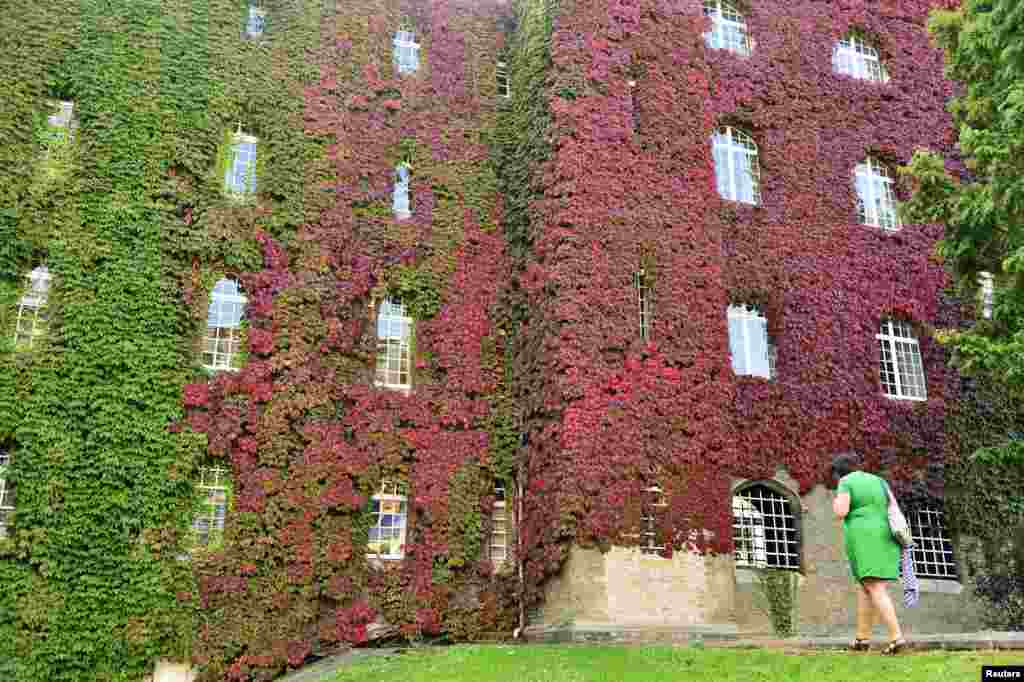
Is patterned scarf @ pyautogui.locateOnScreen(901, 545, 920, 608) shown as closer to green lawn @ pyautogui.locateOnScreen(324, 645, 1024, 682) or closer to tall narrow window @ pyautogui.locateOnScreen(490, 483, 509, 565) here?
green lawn @ pyautogui.locateOnScreen(324, 645, 1024, 682)

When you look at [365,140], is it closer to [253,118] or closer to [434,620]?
[253,118]

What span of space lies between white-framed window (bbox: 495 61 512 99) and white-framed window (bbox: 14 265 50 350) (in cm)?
1163

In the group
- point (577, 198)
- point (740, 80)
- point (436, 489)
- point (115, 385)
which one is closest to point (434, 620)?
point (436, 489)

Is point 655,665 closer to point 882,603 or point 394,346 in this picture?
point 882,603

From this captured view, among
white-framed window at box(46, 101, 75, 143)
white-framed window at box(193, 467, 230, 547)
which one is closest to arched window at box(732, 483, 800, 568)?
white-framed window at box(193, 467, 230, 547)

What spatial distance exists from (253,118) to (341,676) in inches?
494

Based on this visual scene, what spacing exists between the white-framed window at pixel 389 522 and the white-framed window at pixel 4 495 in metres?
6.58

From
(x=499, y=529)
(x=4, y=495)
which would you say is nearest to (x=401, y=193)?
(x=499, y=529)

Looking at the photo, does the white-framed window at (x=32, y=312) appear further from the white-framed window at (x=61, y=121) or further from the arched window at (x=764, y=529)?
the arched window at (x=764, y=529)

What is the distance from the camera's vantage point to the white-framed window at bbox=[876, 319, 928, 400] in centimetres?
2122

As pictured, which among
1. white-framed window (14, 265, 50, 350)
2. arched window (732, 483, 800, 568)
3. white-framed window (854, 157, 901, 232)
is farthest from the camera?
white-framed window (854, 157, 901, 232)

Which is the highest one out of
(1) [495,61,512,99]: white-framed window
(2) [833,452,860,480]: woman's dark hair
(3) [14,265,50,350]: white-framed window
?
(1) [495,61,512,99]: white-framed window

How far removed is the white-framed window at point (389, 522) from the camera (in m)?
18.2

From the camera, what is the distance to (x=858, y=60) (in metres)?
24.3
